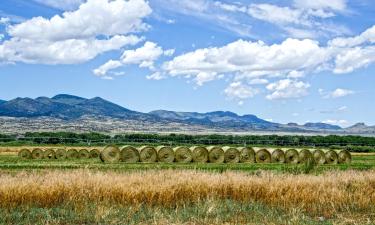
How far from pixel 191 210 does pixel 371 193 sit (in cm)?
685

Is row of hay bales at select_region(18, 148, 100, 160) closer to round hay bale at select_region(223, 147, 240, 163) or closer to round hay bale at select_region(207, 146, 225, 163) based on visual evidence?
round hay bale at select_region(207, 146, 225, 163)

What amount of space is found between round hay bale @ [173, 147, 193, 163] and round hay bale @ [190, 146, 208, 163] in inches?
11.9

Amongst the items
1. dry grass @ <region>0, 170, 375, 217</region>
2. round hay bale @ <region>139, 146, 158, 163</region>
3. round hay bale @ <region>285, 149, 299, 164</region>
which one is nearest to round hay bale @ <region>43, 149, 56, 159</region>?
round hay bale @ <region>139, 146, 158, 163</region>

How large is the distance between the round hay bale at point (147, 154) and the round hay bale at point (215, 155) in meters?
4.20

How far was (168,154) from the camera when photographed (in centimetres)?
4303

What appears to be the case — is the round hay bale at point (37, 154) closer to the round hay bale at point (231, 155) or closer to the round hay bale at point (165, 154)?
the round hay bale at point (165, 154)

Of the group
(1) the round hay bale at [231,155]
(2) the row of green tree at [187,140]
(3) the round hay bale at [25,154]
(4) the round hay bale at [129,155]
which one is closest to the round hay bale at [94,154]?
(3) the round hay bale at [25,154]

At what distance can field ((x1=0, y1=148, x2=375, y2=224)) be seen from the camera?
560 inches

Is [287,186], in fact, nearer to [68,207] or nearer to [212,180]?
[212,180]

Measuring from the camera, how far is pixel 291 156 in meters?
46.9

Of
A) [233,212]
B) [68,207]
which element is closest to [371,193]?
[233,212]

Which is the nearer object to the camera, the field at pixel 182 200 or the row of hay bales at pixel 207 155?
the field at pixel 182 200

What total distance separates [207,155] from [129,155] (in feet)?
19.8

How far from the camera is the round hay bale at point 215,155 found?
43953 millimetres
